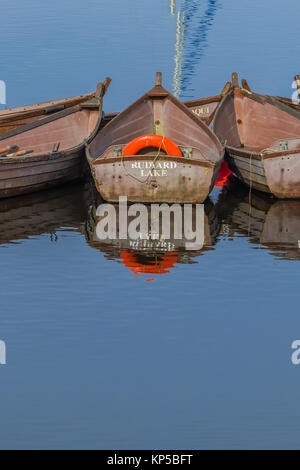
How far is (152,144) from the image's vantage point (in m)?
21.3

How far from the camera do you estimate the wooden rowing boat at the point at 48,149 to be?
21391 millimetres

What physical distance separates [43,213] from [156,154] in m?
3.08

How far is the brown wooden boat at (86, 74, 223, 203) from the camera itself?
20125mm

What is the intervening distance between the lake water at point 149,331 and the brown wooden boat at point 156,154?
993mm

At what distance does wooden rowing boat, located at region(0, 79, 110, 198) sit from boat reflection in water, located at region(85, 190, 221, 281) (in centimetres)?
201

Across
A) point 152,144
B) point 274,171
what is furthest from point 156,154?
point 274,171

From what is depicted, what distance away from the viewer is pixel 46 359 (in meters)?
13.6

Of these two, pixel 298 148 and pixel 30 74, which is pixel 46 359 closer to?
pixel 298 148

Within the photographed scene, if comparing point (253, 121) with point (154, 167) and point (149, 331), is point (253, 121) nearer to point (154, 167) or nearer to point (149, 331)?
point (154, 167)

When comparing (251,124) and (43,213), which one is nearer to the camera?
(43,213)

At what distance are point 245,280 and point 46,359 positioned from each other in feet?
15.5

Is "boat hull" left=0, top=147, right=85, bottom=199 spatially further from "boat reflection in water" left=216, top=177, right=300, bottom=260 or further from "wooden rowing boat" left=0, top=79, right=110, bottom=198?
"boat reflection in water" left=216, top=177, right=300, bottom=260

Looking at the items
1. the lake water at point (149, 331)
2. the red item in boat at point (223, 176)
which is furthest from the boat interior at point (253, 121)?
the lake water at point (149, 331)
